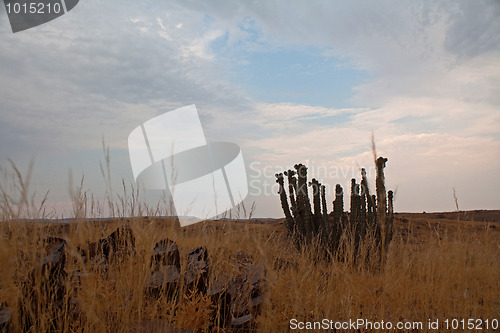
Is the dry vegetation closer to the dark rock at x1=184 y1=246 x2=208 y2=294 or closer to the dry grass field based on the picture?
the dry grass field

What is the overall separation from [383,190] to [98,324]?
18.4 feet

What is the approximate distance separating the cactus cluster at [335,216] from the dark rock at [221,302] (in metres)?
4.25

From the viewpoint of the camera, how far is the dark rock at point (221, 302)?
135 inches

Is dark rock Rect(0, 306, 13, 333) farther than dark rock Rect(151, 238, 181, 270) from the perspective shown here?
No

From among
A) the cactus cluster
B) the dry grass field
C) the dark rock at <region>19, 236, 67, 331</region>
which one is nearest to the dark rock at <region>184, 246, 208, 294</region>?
the dry grass field

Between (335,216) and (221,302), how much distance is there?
511 centimetres

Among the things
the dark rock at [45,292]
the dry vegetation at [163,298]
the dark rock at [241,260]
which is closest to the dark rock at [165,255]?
the dry vegetation at [163,298]

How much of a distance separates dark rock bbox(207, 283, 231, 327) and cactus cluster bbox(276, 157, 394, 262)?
4252 millimetres

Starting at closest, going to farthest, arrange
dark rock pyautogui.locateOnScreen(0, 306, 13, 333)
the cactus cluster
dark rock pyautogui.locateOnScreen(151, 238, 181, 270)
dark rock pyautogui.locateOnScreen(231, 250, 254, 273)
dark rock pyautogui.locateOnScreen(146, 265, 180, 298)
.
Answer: dark rock pyautogui.locateOnScreen(0, 306, 13, 333), dark rock pyautogui.locateOnScreen(146, 265, 180, 298), dark rock pyautogui.locateOnScreen(151, 238, 181, 270), dark rock pyautogui.locateOnScreen(231, 250, 254, 273), the cactus cluster

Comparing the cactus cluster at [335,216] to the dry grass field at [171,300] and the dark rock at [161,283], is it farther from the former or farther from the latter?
the dark rock at [161,283]

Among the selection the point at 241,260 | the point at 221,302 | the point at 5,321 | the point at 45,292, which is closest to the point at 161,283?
the point at 221,302

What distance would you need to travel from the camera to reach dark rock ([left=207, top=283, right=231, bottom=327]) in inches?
135

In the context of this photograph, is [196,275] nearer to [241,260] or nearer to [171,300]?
[171,300]

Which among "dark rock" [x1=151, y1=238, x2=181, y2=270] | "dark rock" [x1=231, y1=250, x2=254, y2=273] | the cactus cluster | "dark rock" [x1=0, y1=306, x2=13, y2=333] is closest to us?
"dark rock" [x1=0, y1=306, x2=13, y2=333]
